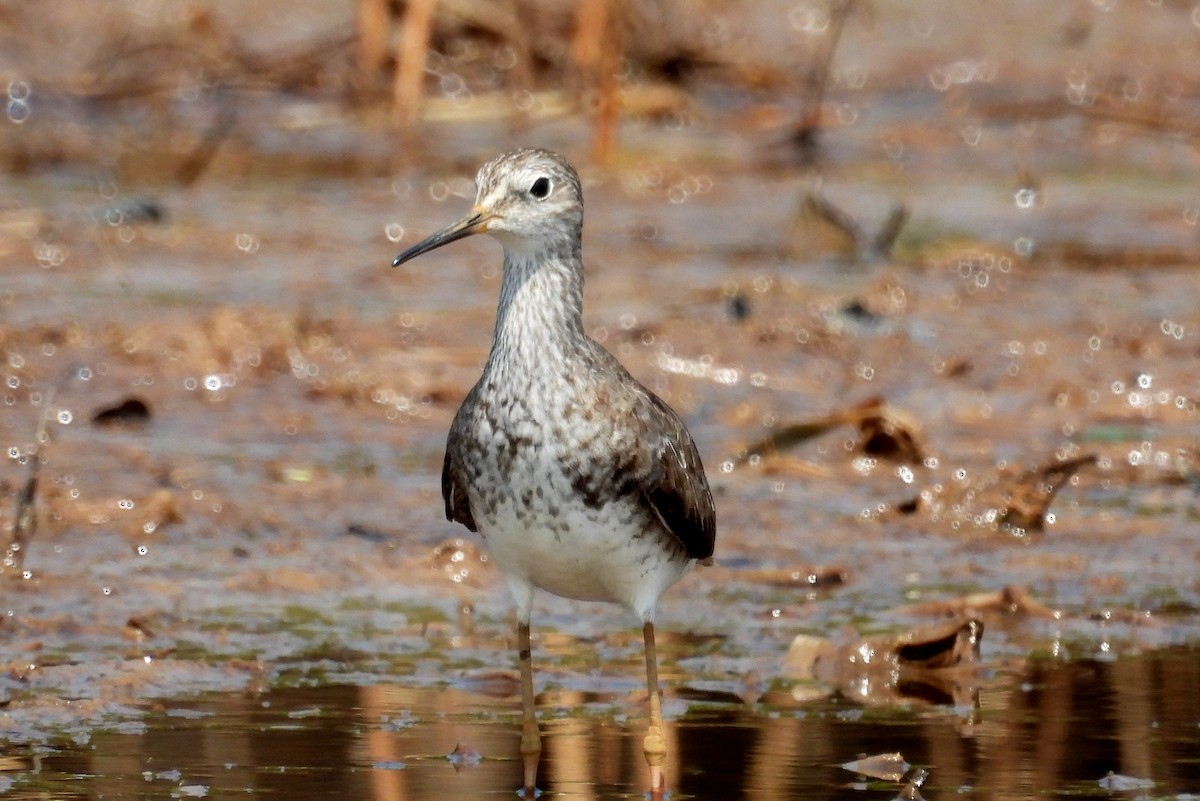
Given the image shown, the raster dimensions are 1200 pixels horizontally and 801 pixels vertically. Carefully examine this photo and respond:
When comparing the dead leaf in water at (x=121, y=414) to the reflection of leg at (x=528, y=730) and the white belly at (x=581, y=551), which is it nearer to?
the white belly at (x=581, y=551)

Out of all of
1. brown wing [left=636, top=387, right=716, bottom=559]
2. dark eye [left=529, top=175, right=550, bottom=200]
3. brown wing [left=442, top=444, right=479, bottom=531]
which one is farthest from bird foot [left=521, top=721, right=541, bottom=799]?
dark eye [left=529, top=175, right=550, bottom=200]

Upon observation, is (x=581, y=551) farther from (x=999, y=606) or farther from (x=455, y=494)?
(x=999, y=606)

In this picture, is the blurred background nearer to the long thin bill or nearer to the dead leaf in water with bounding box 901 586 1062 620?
the dead leaf in water with bounding box 901 586 1062 620

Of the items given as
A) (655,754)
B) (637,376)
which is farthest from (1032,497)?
(655,754)

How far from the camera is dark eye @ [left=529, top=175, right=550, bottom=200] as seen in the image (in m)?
6.33

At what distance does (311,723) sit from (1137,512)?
13.3 ft

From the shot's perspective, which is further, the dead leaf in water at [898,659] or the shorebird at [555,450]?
the dead leaf in water at [898,659]

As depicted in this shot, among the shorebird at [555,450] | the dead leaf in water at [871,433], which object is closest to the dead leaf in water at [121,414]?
the dead leaf in water at [871,433]

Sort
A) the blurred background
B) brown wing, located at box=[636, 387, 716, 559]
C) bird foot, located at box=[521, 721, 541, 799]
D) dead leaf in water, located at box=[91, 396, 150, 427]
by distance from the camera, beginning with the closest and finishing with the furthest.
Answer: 1. bird foot, located at box=[521, 721, 541, 799]
2. brown wing, located at box=[636, 387, 716, 559]
3. the blurred background
4. dead leaf in water, located at box=[91, 396, 150, 427]

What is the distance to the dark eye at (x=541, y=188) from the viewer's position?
249 inches

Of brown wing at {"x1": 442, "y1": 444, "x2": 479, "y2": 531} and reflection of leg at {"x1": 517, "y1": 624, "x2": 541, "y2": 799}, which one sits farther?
brown wing at {"x1": 442, "y1": 444, "x2": 479, "y2": 531}

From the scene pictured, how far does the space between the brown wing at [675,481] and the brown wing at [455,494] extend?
0.51 meters

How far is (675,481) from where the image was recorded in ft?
20.9

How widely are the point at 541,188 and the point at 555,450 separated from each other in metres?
0.79
